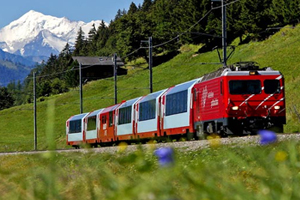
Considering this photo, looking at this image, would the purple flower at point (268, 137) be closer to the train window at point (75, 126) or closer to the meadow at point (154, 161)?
the meadow at point (154, 161)

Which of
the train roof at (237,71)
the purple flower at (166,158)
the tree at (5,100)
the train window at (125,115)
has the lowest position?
the purple flower at (166,158)

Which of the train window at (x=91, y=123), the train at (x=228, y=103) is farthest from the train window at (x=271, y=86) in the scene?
the train window at (x=91, y=123)

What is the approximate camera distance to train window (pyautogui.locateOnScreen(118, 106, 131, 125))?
114 ft

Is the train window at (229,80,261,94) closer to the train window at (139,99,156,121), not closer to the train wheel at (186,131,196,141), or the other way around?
the train wheel at (186,131,196,141)

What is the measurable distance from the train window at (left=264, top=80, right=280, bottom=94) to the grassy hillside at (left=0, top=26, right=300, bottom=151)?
12753 millimetres

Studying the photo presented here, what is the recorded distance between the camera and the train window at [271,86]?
2378 cm

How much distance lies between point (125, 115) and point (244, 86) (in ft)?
42.6

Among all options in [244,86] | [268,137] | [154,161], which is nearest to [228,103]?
[244,86]

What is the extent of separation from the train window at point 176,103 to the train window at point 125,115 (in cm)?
653

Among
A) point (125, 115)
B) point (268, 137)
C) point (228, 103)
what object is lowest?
point (268, 137)

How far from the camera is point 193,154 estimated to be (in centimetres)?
1430

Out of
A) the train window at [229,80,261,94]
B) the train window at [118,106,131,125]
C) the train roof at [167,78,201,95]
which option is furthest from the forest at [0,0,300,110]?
the train window at [229,80,261,94]

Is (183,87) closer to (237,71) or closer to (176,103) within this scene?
(176,103)

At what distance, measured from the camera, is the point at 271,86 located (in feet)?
78.3
